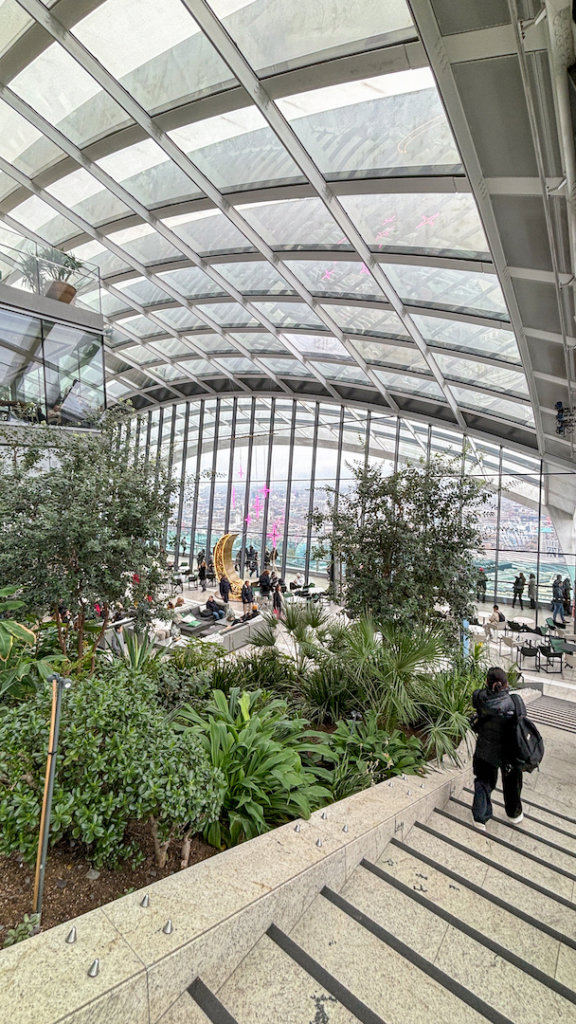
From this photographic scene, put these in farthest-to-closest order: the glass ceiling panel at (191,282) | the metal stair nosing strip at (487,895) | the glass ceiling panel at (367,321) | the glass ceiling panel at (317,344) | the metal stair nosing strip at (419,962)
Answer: the glass ceiling panel at (317,344), the glass ceiling panel at (191,282), the glass ceiling panel at (367,321), the metal stair nosing strip at (487,895), the metal stair nosing strip at (419,962)

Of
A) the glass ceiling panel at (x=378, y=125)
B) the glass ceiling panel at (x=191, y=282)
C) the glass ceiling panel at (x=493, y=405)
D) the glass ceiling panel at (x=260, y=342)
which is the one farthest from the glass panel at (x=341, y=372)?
the glass ceiling panel at (x=378, y=125)

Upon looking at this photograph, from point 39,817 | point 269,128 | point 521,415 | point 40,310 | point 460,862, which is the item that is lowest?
point 460,862

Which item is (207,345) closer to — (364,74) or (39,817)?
(364,74)

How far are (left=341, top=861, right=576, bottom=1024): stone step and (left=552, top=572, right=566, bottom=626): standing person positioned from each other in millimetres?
14098

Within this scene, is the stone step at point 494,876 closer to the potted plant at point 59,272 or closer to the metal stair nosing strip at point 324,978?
the metal stair nosing strip at point 324,978

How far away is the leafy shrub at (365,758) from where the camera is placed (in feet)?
12.7

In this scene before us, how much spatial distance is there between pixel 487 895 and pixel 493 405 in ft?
47.8

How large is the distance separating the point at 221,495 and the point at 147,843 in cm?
2171

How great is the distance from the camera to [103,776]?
2.50 metres

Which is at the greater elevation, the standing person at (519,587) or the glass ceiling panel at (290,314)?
the glass ceiling panel at (290,314)

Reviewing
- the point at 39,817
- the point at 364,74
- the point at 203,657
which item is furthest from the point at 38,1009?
the point at 364,74

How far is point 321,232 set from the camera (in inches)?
432

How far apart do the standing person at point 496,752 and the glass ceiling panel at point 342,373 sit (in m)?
15.1

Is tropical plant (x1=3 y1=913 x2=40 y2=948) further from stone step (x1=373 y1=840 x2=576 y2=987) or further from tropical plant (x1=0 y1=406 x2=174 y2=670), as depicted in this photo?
tropical plant (x1=0 y1=406 x2=174 y2=670)
